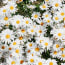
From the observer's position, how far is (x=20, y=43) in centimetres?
320

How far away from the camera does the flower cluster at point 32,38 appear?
3.08 m

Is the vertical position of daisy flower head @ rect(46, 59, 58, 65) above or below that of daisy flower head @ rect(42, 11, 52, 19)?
below

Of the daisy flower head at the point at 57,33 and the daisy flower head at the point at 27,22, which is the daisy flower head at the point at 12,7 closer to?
the daisy flower head at the point at 27,22

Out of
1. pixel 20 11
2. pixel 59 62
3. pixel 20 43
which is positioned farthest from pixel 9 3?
pixel 59 62

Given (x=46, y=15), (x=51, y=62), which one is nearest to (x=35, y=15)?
(x=46, y=15)

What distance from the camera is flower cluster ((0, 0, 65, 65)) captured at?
10.1ft

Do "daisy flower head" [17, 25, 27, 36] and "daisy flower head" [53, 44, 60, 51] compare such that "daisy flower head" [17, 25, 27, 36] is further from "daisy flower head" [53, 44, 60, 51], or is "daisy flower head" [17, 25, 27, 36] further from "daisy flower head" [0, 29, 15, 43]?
"daisy flower head" [53, 44, 60, 51]

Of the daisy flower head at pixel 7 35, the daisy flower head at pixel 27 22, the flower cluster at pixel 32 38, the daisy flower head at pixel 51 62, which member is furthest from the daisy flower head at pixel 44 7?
the daisy flower head at pixel 51 62

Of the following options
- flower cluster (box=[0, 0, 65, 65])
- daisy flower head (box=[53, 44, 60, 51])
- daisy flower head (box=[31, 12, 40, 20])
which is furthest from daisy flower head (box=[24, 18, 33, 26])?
daisy flower head (box=[53, 44, 60, 51])

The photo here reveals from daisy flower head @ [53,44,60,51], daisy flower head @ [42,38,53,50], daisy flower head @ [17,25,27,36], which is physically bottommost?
daisy flower head @ [53,44,60,51]

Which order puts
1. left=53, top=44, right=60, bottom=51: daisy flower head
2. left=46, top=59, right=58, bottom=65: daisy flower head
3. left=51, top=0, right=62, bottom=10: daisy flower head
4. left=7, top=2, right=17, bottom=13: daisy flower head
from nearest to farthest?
left=46, top=59, right=58, bottom=65: daisy flower head → left=53, top=44, right=60, bottom=51: daisy flower head → left=7, top=2, right=17, bottom=13: daisy flower head → left=51, top=0, right=62, bottom=10: daisy flower head

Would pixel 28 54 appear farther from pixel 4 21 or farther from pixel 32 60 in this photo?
pixel 4 21

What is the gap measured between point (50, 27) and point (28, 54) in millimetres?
698

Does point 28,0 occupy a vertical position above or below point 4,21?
above
